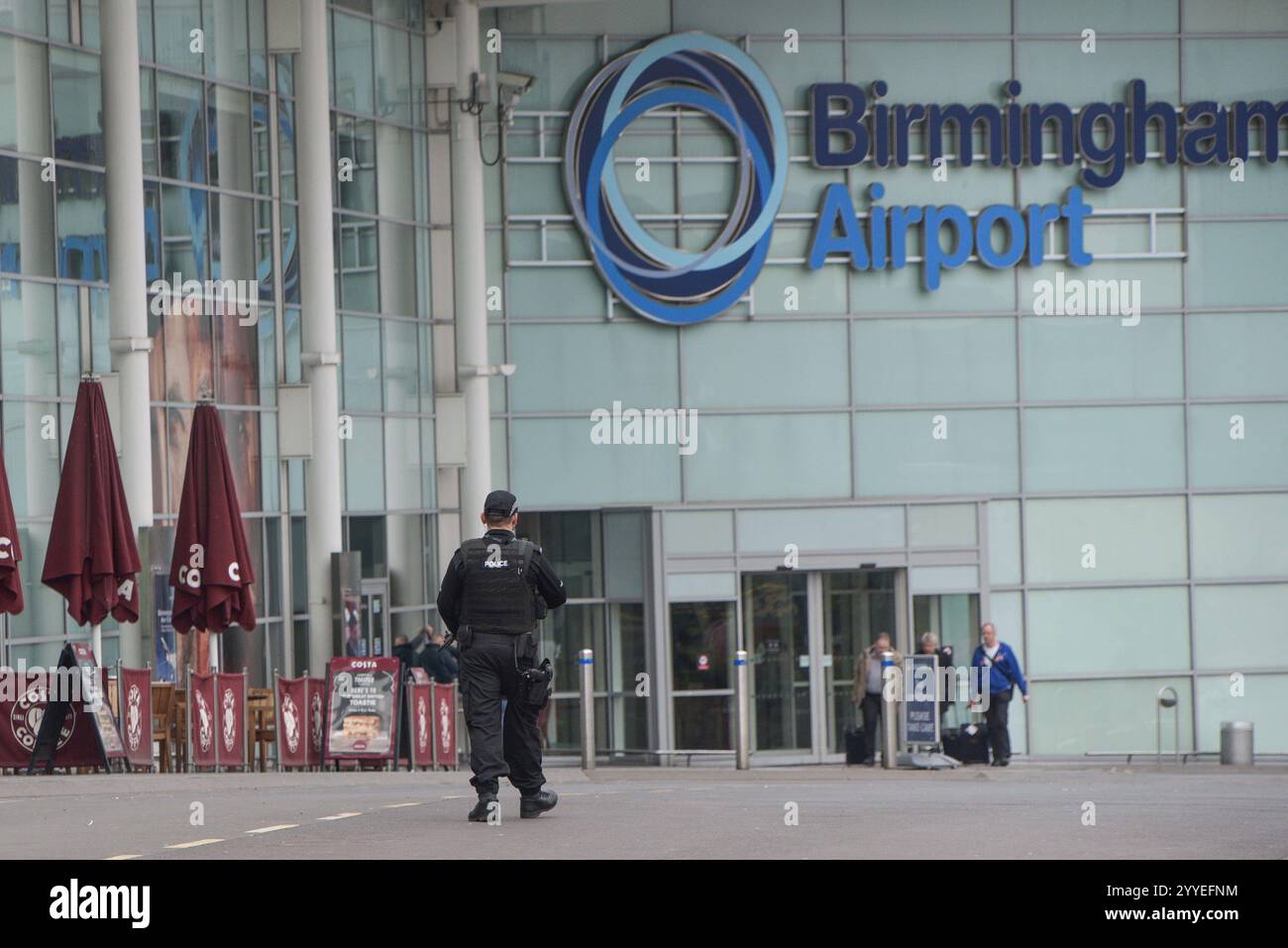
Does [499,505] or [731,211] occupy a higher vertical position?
[731,211]

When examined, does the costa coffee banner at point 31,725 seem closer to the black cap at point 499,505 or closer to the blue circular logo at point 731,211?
the black cap at point 499,505

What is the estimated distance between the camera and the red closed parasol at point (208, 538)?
1769 cm

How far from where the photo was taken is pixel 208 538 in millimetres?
17734

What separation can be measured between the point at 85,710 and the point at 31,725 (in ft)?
1.35

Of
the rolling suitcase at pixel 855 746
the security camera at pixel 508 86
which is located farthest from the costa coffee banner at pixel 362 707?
the security camera at pixel 508 86

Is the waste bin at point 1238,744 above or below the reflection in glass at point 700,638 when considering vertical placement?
below

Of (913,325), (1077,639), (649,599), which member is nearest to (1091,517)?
(1077,639)

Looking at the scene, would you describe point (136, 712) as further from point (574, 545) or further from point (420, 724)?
point (574, 545)

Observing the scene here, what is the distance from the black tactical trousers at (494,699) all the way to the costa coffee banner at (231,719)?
7.74 meters

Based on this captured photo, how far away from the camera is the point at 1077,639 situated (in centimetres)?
2781

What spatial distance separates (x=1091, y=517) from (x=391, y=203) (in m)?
9.92

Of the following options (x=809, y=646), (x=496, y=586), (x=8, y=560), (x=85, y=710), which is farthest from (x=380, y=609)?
(x=496, y=586)

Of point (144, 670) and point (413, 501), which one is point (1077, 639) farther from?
point (144, 670)

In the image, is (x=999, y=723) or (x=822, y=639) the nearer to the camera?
(x=999, y=723)
